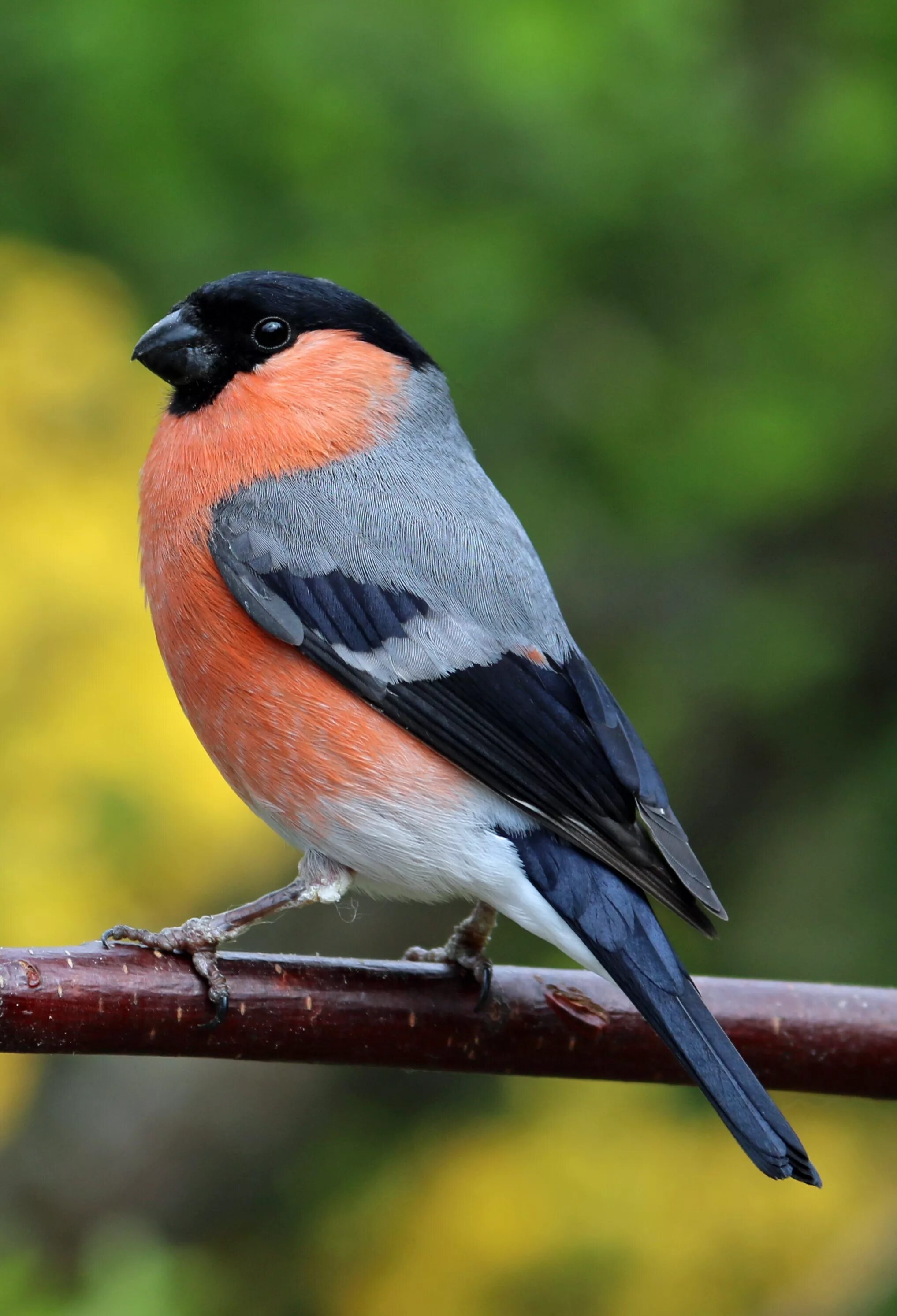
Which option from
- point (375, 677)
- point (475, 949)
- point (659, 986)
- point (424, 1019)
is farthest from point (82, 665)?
point (659, 986)

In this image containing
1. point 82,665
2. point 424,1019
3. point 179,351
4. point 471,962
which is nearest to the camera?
point 424,1019

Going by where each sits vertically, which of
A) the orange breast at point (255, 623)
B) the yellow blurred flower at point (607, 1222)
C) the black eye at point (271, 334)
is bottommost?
the yellow blurred flower at point (607, 1222)

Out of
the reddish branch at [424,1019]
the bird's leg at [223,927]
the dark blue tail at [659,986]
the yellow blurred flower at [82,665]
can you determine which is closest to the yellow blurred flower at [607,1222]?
the yellow blurred flower at [82,665]

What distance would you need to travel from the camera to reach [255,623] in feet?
11.4

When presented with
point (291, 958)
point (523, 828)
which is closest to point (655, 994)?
point (523, 828)

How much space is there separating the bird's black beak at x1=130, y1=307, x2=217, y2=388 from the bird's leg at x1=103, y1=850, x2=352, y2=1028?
1.20m

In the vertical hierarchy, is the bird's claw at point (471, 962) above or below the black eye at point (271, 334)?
below

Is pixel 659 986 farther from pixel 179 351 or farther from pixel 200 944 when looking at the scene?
pixel 179 351

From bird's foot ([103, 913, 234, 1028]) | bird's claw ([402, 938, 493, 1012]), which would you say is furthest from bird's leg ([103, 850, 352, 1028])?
bird's claw ([402, 938, 493, 1012])

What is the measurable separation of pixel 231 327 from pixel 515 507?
6.55ft

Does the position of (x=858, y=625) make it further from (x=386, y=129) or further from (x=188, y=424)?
(x=188, y=424)

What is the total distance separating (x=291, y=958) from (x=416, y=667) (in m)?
0.66

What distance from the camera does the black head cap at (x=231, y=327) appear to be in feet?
12.5

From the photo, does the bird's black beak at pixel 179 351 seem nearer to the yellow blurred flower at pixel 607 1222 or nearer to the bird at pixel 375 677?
the bird at pixel 375 677
